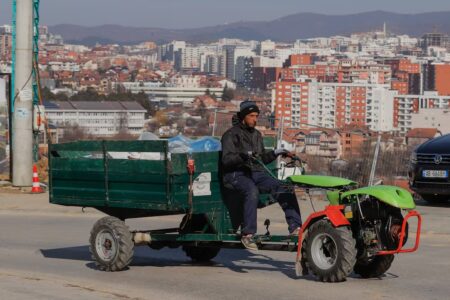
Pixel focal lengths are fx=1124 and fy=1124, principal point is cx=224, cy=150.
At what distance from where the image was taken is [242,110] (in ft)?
37.7

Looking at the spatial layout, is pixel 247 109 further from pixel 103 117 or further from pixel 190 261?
pixel 103 117

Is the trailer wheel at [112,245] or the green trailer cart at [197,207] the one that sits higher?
the green trailer cart at [197,207]

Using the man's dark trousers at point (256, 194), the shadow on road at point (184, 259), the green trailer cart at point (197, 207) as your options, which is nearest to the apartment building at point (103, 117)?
the shadow on road at point (184, 259)

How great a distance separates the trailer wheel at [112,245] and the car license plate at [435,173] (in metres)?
7.77

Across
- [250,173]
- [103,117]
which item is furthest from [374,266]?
[103,117]

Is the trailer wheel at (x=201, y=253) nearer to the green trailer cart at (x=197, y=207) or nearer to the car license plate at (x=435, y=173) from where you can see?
the green trailer cart at (x=197, y=207)

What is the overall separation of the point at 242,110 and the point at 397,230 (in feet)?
6.89

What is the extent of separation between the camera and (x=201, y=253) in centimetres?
1256

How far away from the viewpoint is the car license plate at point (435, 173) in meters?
18.1

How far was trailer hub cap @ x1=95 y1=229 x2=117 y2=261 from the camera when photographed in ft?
38.9

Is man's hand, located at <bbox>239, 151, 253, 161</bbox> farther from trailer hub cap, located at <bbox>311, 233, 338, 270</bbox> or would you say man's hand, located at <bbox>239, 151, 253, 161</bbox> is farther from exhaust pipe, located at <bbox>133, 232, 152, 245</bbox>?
exhaust pipe, located at <bbox>133, 232, 152, 245</bbox>

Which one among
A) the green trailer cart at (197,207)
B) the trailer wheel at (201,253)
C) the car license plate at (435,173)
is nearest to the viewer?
the green trailer cart at (197,207)

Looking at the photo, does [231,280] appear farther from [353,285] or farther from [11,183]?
[11,183]

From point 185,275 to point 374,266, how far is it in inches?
77.4
